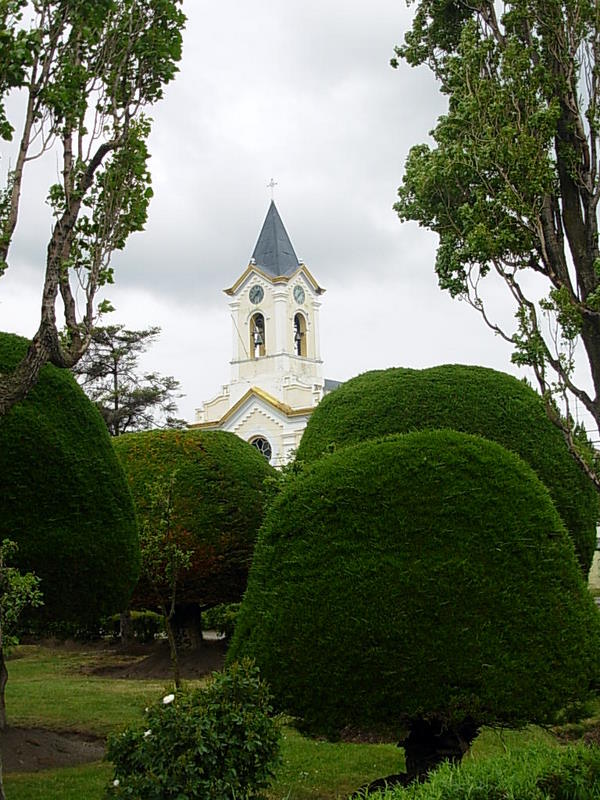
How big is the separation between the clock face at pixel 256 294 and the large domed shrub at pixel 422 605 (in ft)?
124

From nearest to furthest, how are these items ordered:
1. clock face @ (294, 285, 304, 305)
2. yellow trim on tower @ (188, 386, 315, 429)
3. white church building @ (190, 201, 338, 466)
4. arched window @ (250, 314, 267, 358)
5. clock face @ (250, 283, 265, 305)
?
yellow trim on tower @ (188, 386, 315, 429) < white church building @ (190, 201, 338, 466) < clock face @ (250, 283, 265, 305) < arched window @ (250, 314, 267, 358) < clock face @ (294, 285, 304, 305)

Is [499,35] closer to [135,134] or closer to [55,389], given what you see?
[135,134]

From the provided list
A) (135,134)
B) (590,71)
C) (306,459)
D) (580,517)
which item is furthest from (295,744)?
(590,71)

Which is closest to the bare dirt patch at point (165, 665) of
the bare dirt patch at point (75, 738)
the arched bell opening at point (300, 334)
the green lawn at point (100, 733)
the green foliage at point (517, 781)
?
the bare dirt patch at point (75, 738)

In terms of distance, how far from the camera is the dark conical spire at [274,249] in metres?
44.1

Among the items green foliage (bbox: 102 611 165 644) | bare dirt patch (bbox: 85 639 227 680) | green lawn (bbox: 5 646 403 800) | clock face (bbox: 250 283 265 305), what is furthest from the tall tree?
clock face (bbox: 250 283 265 305)

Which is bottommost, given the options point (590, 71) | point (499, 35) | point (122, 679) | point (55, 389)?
point (122, 679)

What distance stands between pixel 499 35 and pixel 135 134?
4.71 meters

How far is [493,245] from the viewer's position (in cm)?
797

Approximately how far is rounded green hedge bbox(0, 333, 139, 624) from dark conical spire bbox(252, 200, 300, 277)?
35.7 m

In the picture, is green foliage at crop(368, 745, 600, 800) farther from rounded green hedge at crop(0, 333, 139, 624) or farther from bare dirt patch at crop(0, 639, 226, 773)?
bare dirt patch at crop(0, 639, 226, 773)

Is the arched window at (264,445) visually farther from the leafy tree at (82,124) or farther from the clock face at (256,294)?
the leafy tree at (82,124)

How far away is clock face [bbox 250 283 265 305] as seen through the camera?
43062 mm

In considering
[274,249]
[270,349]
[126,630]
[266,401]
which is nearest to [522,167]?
[126,630]
